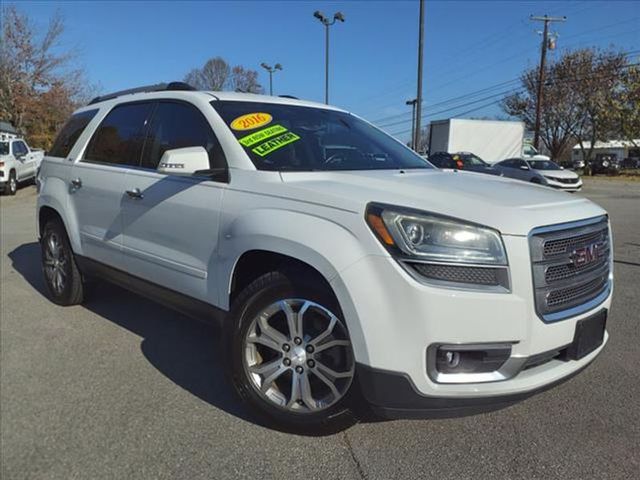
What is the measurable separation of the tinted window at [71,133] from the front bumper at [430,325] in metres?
3.39

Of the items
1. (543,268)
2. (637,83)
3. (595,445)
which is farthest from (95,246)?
(637,83)

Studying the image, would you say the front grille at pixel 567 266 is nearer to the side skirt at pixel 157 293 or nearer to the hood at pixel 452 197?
the hood at pixel 452 197

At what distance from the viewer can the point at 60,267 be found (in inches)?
187

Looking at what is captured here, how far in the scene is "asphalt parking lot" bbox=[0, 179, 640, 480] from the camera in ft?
7.98

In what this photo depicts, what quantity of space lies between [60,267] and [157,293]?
5.82ft

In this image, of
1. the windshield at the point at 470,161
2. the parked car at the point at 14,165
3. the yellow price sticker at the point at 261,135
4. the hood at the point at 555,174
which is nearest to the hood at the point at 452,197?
the yellow price sticker at the point at 261,135

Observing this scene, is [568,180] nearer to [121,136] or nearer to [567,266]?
[121,136]

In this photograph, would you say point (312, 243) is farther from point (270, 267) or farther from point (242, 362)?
point (242, 362)

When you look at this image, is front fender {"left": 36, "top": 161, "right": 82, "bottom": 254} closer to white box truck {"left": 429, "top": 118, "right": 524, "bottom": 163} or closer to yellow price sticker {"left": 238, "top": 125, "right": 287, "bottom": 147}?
yellow price sticker {"left": 238, "top": 125, "right": 287, "bottom": 147}

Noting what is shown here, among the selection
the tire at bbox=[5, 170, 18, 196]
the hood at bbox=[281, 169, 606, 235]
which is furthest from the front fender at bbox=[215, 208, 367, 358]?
the tire at bbox=[5, 170, 18, 196]

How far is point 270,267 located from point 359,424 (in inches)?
38.5

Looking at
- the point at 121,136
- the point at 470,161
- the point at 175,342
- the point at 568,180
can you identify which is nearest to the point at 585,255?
the point at 175,342

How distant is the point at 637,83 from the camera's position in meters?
36.9

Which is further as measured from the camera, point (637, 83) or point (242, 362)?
point (637, 83)
